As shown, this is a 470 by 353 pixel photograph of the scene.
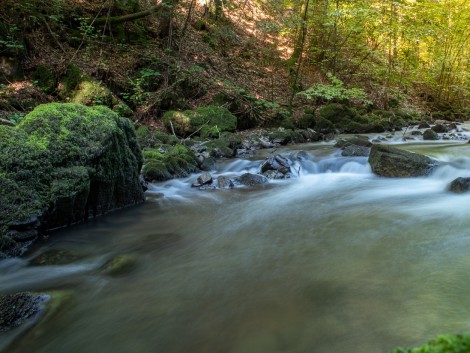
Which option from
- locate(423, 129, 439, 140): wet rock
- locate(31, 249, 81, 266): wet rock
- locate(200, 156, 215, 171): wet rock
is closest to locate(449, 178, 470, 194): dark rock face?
locate(200, 156, 215, 171): wet rock

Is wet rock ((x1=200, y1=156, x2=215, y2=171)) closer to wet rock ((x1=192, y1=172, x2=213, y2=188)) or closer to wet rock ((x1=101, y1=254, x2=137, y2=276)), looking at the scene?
wet rock ((x1=192, y1=172, x2=213, y2=188))

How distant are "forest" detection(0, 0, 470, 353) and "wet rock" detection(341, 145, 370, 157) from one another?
0.14ft

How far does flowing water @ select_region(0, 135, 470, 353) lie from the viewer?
7.97ft

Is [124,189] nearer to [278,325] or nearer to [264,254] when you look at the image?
[264,254]

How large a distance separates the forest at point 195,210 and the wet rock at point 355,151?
4cm

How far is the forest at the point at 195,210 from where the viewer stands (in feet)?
8.50

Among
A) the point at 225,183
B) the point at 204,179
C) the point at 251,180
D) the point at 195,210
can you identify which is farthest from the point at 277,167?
the point at 195,210

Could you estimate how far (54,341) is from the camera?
2572 millimetres

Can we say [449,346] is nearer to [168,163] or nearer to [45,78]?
[168,163]

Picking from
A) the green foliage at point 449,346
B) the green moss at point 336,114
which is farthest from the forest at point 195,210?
the green moss at point 336,114

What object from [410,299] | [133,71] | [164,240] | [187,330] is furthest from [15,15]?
[410,299]

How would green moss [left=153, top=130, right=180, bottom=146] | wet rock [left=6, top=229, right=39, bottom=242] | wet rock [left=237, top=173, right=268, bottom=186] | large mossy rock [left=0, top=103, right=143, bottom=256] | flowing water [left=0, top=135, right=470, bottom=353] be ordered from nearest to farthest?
1. flowing water [left=0, top=135, right=470, bottom=353]
2. wet rock [left=6, top=229, right=39, bottom=242]
3. large mossy rock [left=0, top=103, right=143, bottom=256]
4. wet rock [left=237, top=173, right=268, bottom=186]
5. green moss [left=153, top=130, right=180, bottom=146]

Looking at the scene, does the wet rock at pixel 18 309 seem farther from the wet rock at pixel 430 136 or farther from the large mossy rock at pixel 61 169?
the wet rock at pixel 430 136

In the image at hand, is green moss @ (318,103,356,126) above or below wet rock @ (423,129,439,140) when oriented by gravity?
above
